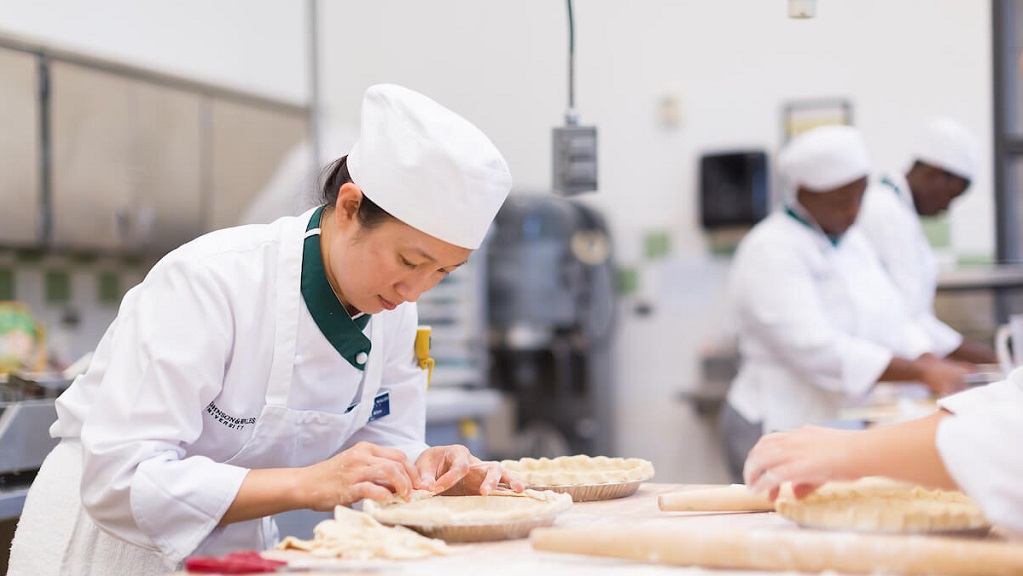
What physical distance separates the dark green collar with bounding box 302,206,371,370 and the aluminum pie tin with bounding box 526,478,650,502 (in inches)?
14.0

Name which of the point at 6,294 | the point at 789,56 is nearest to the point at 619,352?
the point at 789,56

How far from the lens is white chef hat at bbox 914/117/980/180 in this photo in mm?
3916

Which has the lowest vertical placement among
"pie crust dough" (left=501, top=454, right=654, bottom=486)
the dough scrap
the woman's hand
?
"pie crust dough" (left=501, top=454, right=654, bottom=486)

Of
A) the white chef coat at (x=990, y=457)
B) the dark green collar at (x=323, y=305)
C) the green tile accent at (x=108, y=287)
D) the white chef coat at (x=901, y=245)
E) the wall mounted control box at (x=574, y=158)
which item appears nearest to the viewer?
the white chef coat at (x=990, y=457)

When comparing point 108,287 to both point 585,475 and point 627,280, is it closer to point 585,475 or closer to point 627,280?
point 627,280

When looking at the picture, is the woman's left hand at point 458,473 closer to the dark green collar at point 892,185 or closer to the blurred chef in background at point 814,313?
the blurred chef in background at point 814,313

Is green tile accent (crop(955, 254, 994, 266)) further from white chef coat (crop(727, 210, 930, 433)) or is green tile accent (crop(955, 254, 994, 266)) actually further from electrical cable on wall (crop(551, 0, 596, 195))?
electrical cable on wall (crop(551, 0, 596, 195))

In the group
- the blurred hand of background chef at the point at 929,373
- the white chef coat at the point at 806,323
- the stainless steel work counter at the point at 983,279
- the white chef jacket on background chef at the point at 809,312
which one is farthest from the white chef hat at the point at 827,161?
the stainless steel work counter at the point at 983,279

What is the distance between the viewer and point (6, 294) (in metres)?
4.45

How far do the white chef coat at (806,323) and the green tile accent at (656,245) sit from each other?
215cm

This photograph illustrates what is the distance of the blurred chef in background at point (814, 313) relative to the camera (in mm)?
3131

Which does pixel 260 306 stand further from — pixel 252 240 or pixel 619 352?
pixel 619 352

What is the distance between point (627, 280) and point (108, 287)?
256 cm

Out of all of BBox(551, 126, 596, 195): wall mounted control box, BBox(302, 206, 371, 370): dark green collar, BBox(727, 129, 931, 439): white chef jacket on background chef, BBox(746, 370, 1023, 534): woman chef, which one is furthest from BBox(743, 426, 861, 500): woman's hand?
BBox(727, 129, 931, 439): white chef jacket on background chef
